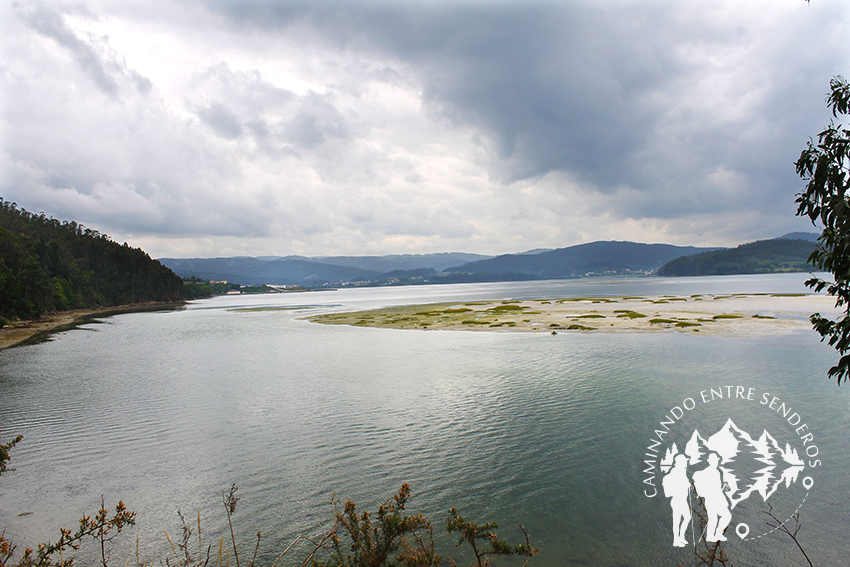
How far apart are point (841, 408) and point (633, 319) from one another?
38.3 meters

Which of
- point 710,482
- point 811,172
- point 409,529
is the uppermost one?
point 811,172

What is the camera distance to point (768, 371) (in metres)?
24.9

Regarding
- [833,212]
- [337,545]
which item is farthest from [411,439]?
[833,212]

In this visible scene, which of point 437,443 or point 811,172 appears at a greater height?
point 811,172

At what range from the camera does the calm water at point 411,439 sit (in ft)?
35.4

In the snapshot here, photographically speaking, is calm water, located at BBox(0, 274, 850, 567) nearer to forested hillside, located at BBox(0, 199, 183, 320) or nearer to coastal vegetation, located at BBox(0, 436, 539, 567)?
coastal vegetation, located at BBox(0, 436, 539, 567)

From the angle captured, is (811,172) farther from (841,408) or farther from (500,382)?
(500,382)

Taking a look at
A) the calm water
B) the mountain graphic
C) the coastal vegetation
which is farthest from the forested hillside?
the mountain graphic

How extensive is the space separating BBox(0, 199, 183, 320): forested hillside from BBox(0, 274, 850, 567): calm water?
72331mm

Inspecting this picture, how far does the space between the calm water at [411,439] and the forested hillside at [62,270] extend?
72.3 metres

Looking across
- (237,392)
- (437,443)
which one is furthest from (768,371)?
(237,392)

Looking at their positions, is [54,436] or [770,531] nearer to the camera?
[770,531]

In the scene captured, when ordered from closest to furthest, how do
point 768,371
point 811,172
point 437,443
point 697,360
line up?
1. point 811,172
2. point 437,443
3. point 768,371
4. point 697,360

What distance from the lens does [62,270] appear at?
134250mm
